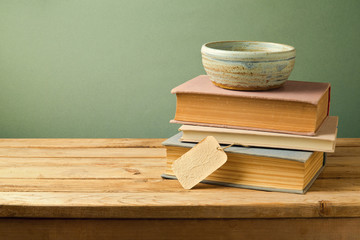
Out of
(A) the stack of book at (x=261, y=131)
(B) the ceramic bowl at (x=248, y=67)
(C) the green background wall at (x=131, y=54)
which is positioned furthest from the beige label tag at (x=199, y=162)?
(C) the green background wall at (x=131, y=54)

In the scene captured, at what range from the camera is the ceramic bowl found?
0.90m

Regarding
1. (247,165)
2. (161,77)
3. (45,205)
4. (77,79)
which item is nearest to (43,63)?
(77,79)

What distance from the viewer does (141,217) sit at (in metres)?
0.85

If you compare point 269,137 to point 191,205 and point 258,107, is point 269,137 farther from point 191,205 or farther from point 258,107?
point 191,205

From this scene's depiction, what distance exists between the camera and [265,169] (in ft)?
2.95

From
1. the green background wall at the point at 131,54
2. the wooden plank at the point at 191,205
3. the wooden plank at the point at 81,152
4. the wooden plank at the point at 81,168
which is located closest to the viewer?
the wooden plank at the point at 191,205

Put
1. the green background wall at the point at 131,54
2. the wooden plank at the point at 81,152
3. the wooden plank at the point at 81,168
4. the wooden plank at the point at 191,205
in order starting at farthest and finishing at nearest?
the green background wall at the point at 131,54 → the wooden plank at the point at 81,152 → the wooden plank at the point at 81,168 → the wooden plank at the point at 191,205

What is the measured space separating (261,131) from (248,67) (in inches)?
5.0

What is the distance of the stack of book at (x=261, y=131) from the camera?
0.88 meters

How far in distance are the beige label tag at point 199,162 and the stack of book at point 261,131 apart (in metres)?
0.02

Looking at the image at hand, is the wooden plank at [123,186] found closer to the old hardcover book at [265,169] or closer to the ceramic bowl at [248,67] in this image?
the old hardcover book at [265,169]

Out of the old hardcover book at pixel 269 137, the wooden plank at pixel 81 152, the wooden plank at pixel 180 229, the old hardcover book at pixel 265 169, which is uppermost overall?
the old hardcover book at pixel 269 137

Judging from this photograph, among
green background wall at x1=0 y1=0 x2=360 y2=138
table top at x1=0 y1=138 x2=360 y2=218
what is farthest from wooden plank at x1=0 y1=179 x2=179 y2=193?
green background wall at x1=0 y1=0 x2=360 y2=138

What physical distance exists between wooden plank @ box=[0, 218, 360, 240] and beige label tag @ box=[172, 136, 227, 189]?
94mm
